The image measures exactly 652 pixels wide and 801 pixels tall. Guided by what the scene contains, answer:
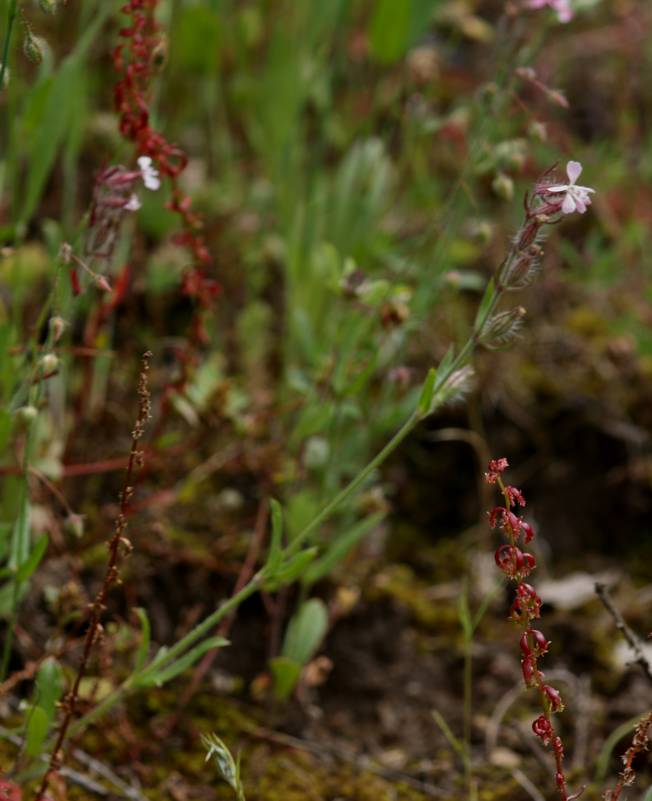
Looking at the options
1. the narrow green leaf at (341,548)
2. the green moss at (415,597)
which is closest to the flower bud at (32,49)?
the narrow green leaf at (341,548)

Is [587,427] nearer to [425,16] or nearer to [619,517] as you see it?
[619,517]

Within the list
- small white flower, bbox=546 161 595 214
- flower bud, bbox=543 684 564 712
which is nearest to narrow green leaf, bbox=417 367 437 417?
small white flower, bbox=546 161 595 214

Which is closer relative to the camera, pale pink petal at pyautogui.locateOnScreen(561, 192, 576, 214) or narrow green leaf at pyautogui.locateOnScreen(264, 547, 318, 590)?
pale pink petal at pyautogui.locateOnScreen(561, 192, 576, 214)

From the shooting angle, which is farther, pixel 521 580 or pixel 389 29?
pixel 389 29

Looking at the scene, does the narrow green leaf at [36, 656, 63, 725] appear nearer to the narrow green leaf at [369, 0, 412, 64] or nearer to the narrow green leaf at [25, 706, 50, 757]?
the narrow green leaf at [25, 706, 50, 757]

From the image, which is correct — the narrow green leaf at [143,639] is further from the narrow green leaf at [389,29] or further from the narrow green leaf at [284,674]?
the narrow green leaf at [389,29]

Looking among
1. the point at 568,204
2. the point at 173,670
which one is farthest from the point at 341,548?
the point at 568,204

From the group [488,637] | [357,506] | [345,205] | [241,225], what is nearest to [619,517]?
[488,637]

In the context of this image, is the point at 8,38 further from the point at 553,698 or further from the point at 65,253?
the point at 553,698
